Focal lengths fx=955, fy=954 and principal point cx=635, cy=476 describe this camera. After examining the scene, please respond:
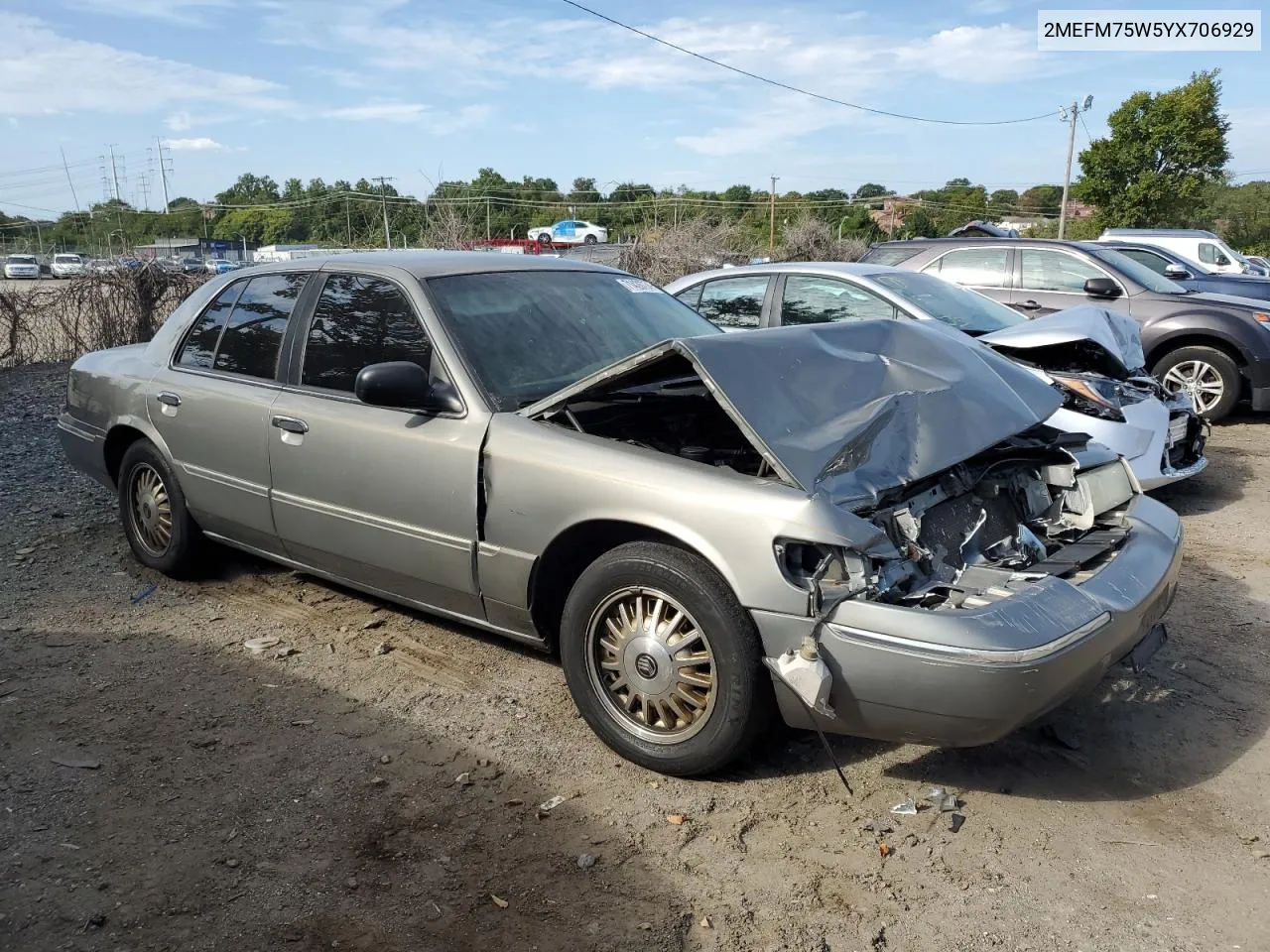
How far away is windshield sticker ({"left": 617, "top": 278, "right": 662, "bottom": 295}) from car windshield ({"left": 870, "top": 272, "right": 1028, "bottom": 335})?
2.53 m

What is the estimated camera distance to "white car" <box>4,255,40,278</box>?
41897 mm

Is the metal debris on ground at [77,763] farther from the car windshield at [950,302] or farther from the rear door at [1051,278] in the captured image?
the rear door at [1051,278]

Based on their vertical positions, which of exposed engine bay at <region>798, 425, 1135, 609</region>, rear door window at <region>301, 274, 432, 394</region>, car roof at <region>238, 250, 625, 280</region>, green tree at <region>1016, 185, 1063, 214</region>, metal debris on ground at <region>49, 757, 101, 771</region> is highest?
green tree at <region>1016, 185, 1063, 214</region>

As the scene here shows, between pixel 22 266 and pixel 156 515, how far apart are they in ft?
159

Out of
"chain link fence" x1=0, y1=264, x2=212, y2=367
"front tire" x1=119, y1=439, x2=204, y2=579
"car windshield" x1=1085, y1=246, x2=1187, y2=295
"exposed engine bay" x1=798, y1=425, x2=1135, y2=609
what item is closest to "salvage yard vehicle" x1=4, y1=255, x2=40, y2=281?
"chain link fence" x1=0, y1=264, x2=212, y2=367

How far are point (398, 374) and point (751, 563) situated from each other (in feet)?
4.96

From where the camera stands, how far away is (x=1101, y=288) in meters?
8.70

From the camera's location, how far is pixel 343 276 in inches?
168

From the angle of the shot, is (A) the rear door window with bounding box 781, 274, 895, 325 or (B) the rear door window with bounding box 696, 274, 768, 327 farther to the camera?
(B) the rear door window with bounding box 696, 274, 768, 327

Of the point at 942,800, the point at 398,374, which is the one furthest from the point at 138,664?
the point at 942,800

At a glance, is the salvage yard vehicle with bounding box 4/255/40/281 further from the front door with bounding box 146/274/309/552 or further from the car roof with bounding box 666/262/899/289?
the front door with bounding box 146/274/309/552

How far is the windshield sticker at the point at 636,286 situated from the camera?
15.1 ft

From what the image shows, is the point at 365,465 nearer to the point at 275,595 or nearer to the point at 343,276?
the point at 343,276

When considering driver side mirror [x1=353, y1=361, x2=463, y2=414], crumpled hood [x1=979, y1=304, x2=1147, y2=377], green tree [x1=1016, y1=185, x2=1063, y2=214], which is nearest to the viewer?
driver side mirror [x1=353, y1=361, x2=463, y2=414]
